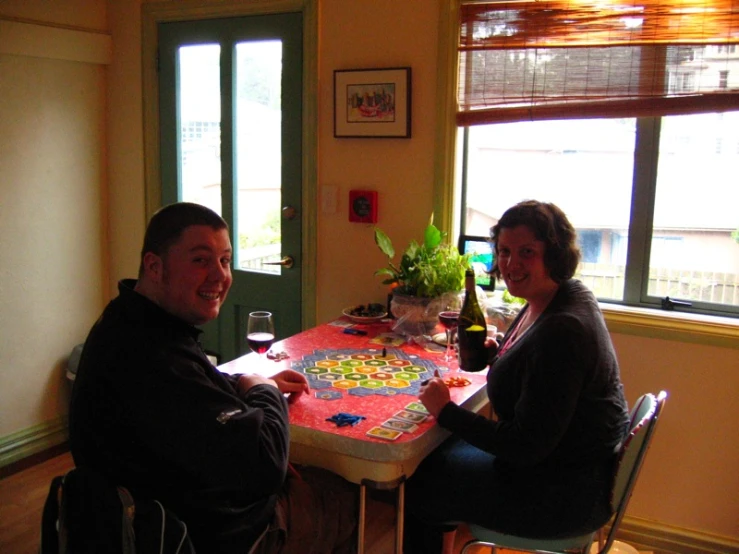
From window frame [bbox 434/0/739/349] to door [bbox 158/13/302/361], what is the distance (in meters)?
0.67

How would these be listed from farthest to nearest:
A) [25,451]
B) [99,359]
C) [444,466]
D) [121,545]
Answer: [25,451], [444,466], [99,359], [121,545]

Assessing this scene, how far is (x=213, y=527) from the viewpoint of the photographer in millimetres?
1520

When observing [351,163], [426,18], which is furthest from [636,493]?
[426,18]

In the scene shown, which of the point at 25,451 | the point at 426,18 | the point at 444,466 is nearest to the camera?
the point at 444,466

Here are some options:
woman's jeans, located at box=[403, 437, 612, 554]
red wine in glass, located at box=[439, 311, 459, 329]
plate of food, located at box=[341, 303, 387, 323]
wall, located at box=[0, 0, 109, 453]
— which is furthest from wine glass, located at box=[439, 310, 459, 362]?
wall, located at box=[0, 0, 109, 453]

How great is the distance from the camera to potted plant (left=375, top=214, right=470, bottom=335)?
8.32 feet

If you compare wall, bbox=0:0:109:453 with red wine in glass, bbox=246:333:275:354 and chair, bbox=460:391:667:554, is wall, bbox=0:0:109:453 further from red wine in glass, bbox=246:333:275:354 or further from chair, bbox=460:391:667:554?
chair, bbox=460:391:667:554

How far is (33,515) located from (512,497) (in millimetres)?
2026

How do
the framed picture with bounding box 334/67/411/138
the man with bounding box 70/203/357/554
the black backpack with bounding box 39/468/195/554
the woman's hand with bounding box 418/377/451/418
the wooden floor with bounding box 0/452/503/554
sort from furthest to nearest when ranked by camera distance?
the framed picture with bounding box 334/67/411/138, the wooden floor with bounding box 0/452/503/554, the woman's hand with bounding box 418/377/451/418, the man with bounding box 70/203/357/554, the black backpack with bounding box 39/468/195/554

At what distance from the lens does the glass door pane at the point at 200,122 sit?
3.42 m

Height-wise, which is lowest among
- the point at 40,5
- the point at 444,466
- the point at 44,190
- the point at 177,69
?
the point at 444,466

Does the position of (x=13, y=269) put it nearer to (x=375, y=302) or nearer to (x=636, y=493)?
(x=375, y=302)

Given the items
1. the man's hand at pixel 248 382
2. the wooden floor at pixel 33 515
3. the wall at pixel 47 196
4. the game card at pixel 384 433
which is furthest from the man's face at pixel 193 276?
the wall at pixel 47 196

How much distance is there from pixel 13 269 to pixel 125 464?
2184 mm
